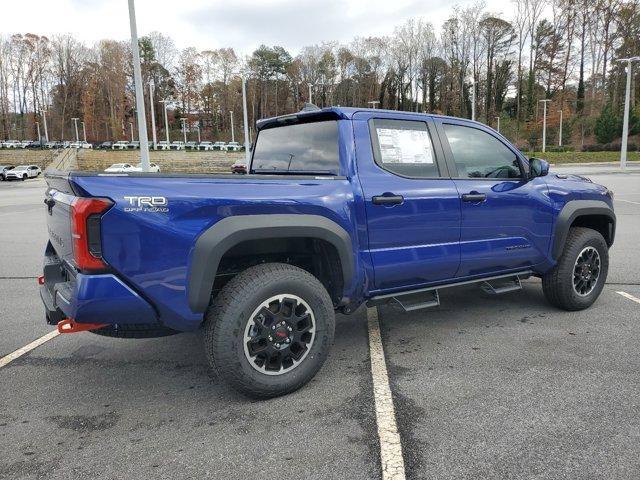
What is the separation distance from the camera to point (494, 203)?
4.04 meters

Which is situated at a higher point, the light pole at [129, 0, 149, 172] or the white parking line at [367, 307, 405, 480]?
the light pole at [129, 0, 149, 172]

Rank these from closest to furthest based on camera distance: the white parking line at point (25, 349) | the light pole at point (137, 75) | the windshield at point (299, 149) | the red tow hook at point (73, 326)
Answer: the red tow hook at point (73, 326) → the windshield at point (299, 149) → the white parking line at point (25, 349) → the light pole at point (137, 75)

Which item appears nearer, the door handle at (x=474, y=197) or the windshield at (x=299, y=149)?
the windshield at (x=299, y=149)

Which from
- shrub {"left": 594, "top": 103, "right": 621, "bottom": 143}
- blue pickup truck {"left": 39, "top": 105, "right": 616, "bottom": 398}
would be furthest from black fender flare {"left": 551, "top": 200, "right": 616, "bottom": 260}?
shrub {"left": 594, "top": 103, "right": 621, "bottom": 143}

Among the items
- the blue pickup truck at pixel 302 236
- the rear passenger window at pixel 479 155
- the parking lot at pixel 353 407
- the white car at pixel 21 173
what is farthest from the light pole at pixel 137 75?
the white car at pixel 21 173

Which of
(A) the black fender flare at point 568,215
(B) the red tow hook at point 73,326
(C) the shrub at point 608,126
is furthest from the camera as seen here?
(C) the shrub at point 608,126

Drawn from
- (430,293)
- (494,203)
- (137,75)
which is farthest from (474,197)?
(137,75)

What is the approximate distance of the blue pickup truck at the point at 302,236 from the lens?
8.79 ft

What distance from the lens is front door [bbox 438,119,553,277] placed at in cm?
392

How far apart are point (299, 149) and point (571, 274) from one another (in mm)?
2784

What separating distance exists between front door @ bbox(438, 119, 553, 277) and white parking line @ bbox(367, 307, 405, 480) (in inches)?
36.4

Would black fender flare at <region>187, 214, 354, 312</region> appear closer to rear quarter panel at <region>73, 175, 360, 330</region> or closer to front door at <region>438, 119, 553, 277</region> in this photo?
rear quarter panel at <region>73, 175, 360, 330</region>

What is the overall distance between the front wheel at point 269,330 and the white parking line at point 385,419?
1.46ft

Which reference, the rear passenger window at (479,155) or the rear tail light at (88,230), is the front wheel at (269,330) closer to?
the rear tail light at (88,230)
